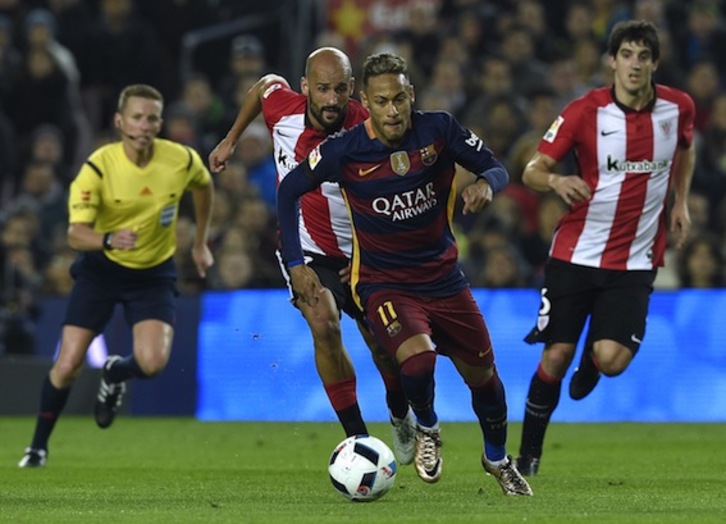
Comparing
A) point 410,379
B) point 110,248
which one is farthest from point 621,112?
point 110,248

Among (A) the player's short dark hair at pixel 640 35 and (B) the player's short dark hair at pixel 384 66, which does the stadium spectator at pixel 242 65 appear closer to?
(A) the player's short dark hair at pixel 640 35

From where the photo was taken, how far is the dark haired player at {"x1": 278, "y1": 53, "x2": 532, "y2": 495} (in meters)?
8.48

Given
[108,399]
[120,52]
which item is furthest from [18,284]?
[108,399]

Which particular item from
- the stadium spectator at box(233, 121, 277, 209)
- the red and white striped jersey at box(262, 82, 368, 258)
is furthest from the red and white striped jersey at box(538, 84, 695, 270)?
the stadium spectator at box(233, 121, 277, 209)

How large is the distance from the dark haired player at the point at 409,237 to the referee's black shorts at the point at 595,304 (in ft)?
4.21

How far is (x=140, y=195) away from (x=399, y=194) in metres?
3.32

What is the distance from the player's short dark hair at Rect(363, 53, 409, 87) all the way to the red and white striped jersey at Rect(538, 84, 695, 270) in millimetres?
1745

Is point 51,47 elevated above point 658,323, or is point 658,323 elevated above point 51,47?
point 51,47

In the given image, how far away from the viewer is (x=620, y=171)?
10000mm

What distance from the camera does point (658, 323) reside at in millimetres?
14750

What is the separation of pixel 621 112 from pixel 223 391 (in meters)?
6.64

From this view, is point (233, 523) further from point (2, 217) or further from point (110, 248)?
point (2, 217)

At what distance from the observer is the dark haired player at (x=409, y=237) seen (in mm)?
8477

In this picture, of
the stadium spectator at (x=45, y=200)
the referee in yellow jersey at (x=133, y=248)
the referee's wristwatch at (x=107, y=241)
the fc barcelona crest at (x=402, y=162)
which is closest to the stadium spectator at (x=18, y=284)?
the stadium spectator at (x=45, y=200)
